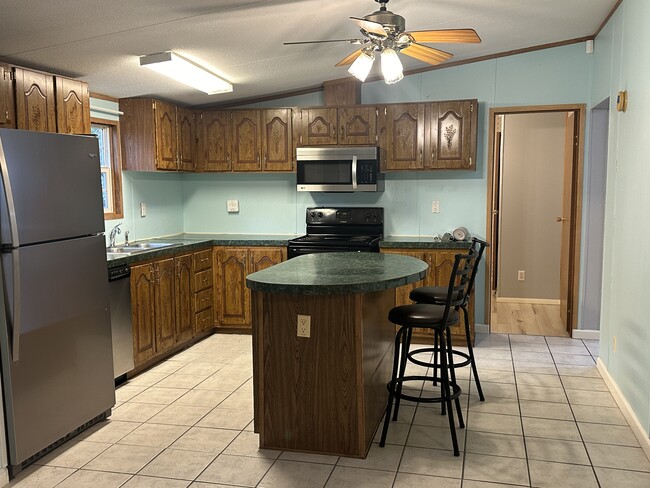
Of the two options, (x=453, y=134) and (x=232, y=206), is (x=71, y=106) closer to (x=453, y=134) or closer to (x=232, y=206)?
(x=232, y=206)

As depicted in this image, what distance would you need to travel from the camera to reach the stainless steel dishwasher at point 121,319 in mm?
3812

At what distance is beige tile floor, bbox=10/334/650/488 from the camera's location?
2691 millimetres

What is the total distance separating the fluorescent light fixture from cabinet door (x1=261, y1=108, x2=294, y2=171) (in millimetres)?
671

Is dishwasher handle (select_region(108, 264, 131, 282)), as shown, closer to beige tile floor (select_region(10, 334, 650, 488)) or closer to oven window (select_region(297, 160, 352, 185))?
beige tile floor (select_region(10, 334, 650, 488))

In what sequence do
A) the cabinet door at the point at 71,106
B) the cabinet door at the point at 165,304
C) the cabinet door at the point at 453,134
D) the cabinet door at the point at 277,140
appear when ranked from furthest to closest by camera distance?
the cabinet door at the point at 277,140 < the cabinet door at the point at 453,134 < the cabinet door at the point at 165,304 < the cabinet door at the point at 71,106

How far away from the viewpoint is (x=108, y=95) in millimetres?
4719

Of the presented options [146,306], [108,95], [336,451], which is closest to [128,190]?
[108,95]

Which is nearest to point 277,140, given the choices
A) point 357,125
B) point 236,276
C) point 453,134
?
point 357,125

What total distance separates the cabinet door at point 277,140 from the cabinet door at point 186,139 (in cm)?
69

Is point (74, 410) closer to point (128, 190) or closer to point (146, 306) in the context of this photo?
point (146, 306)

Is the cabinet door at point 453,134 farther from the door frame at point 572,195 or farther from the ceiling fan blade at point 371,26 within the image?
the ceiling fan blade at point 371,26

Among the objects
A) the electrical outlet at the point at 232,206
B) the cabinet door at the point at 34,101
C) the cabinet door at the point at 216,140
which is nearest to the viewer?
the cabinet door at the point at 34,101

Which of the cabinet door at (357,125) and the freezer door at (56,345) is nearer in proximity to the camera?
the freezer door at (56,345)

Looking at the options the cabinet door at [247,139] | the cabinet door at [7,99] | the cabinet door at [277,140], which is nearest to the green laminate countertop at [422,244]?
the cabinet door at [277,140]
